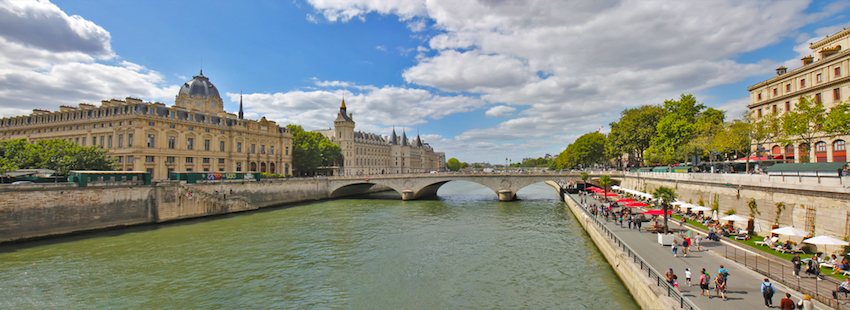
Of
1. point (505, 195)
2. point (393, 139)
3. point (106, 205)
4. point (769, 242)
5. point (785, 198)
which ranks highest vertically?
point (393, 139)

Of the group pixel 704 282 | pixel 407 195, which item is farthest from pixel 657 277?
pixel 407 195

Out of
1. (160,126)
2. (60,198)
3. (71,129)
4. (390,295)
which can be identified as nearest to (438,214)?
(390,295)

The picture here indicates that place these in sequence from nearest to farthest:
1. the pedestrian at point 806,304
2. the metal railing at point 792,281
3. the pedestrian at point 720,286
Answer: the pedestrian at point 806,304 → the metal railing at point 792,281 → the pedestrian at point 720,286

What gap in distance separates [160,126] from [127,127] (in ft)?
12.6

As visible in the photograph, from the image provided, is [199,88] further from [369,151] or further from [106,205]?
[369,151]

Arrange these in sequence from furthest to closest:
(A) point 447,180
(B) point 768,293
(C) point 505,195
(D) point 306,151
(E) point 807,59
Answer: (D) point 306,151 < (A) point 447,180 < (C) point 505,195 < (E) point 807,59 < (B) point 768,293

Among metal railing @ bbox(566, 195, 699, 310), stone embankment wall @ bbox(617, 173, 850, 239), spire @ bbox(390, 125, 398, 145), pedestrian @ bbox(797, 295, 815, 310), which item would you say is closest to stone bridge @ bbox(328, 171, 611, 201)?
stone embankment wall @ bbox(617, 173, 850, 239)

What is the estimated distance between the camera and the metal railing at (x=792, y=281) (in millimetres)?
10803

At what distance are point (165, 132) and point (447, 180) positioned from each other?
4385cm

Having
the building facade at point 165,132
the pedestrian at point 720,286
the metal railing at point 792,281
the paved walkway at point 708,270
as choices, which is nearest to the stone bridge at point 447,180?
the building facade at point 165,132

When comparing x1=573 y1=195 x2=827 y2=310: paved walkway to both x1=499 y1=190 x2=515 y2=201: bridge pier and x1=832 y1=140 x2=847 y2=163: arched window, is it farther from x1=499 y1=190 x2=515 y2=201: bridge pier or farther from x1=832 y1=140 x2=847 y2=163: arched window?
x1=499 y1=190 x2=515 y2=201: bridge pier

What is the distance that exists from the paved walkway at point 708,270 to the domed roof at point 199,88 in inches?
2819

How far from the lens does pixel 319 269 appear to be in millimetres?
20391

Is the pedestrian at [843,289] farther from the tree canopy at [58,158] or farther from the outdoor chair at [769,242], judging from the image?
the tree canopy at [58,158]
